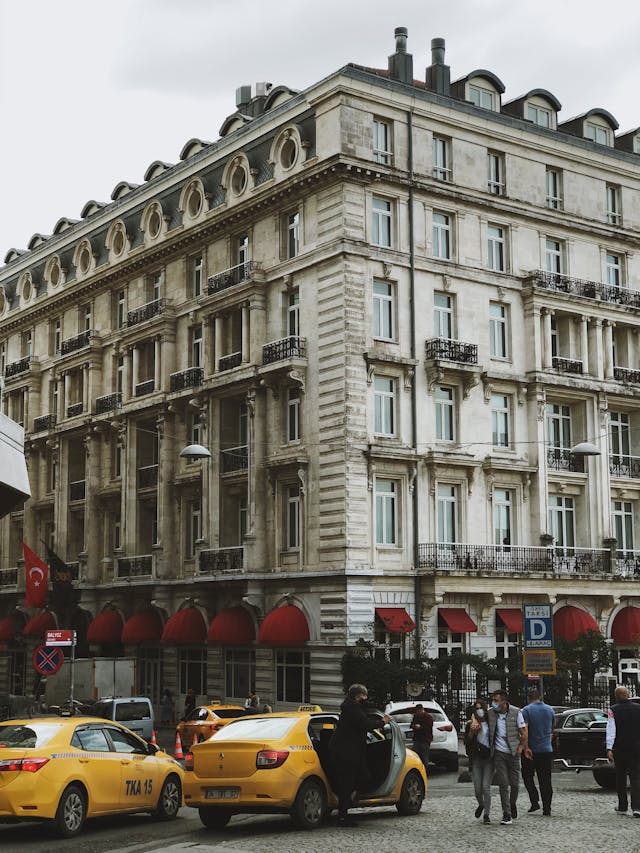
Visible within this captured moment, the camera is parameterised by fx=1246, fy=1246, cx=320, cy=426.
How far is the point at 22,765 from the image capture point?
57.1ft

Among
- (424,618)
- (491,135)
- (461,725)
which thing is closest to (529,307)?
(491,135)

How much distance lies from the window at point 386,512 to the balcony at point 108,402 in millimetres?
16512

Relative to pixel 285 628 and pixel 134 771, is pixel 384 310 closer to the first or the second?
pixel 285 628

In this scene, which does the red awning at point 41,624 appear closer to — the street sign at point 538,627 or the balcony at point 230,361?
the balcony at point 230,361

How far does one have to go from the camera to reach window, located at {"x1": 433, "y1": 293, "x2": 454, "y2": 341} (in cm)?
4434

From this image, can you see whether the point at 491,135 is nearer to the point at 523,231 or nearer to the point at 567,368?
the point at 523,231

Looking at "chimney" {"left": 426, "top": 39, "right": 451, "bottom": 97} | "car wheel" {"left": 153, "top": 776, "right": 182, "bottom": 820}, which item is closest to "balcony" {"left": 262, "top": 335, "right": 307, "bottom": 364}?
"chimney" {"left": 426, "top": 39, "right": 451, "bottom": 97}

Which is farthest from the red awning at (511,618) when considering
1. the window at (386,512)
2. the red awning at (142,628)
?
the red awning at (142,628)

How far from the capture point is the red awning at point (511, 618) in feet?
142

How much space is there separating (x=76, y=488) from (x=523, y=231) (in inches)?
952

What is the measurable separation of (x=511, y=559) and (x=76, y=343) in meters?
24.8

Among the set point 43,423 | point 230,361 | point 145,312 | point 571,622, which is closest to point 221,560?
point 230,361

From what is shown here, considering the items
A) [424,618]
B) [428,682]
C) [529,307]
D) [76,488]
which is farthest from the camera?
[76,488]

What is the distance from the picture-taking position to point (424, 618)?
4159 cm
